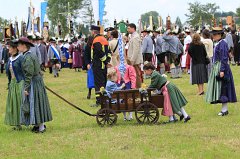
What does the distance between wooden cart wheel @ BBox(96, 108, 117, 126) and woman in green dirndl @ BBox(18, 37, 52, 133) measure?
3.01ft

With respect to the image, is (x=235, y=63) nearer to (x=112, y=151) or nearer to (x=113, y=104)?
(x=113, y=104)

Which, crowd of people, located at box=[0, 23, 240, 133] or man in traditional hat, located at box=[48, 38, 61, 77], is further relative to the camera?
man in traditional hat, located at box=[48, 38, 61, 77]

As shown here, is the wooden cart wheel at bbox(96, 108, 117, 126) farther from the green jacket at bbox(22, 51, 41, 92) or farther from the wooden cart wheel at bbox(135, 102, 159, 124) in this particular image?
the green jacket at bbox(22, 51, 41, 92)

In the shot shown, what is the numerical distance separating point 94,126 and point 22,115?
1.32 m

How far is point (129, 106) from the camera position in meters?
10.8

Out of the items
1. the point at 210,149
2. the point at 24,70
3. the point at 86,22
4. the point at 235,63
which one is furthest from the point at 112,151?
the point at 86,22

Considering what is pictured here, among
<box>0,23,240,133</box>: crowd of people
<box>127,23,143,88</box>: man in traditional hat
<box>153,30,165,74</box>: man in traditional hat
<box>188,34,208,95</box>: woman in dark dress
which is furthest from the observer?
<box>153,30,165,74</box>: man in traditional hat

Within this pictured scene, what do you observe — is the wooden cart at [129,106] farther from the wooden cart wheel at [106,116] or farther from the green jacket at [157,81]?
the green jacket at [157,81]

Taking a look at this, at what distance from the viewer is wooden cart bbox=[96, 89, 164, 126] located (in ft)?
35.0

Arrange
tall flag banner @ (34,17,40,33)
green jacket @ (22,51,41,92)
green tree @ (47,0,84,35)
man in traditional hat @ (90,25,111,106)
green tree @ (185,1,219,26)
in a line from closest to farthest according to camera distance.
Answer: green jacket @ (22,51,41,92)
man in traditional hat @ (90,25,111,106)
tall flag banner @ (34,17,40,33)
green tree @ (47,0,84,35)
green tree @ (185,1,219,26)

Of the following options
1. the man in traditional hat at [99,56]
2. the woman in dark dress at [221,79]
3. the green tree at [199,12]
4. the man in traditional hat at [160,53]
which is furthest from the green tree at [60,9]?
the woman in dark dress at [221,79]

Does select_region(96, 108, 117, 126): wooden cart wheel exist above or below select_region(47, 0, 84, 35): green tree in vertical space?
below

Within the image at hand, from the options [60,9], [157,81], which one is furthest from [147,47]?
[60,9]

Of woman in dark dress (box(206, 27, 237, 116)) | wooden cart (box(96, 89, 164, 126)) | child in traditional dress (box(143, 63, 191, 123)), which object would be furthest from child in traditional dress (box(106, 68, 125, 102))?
woman in dark dress (box(206, 27, 237, 116))
